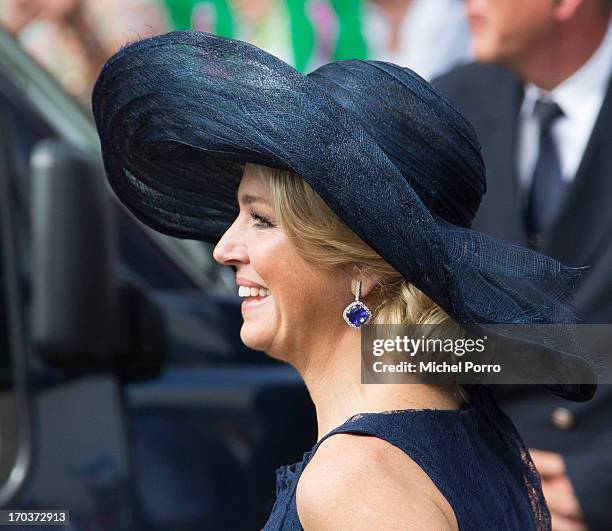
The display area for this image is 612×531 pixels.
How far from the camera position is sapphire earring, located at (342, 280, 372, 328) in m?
1.67

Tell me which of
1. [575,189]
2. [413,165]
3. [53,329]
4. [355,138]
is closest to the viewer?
[355,138]

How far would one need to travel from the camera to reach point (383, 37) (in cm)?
436

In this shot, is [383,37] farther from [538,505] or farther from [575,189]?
[538,505]

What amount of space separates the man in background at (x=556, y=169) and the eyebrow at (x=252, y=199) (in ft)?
3.15

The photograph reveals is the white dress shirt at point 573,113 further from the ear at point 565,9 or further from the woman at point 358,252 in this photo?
the woman at point 358,252

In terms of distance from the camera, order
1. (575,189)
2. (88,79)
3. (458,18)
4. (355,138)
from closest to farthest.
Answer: (355,138), (575,189), (458,18), (88,79)

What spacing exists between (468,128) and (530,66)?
102cm

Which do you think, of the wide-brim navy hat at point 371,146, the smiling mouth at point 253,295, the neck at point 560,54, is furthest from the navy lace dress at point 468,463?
the neck at point 560,54

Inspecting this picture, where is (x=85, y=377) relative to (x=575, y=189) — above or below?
below

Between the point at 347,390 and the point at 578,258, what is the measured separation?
1.02 metres

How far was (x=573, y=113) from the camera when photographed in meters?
2.66

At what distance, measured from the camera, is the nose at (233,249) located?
1.73m

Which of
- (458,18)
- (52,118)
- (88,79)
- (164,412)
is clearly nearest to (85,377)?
(164,412)

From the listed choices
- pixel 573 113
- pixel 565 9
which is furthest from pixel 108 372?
pixel 565 9
